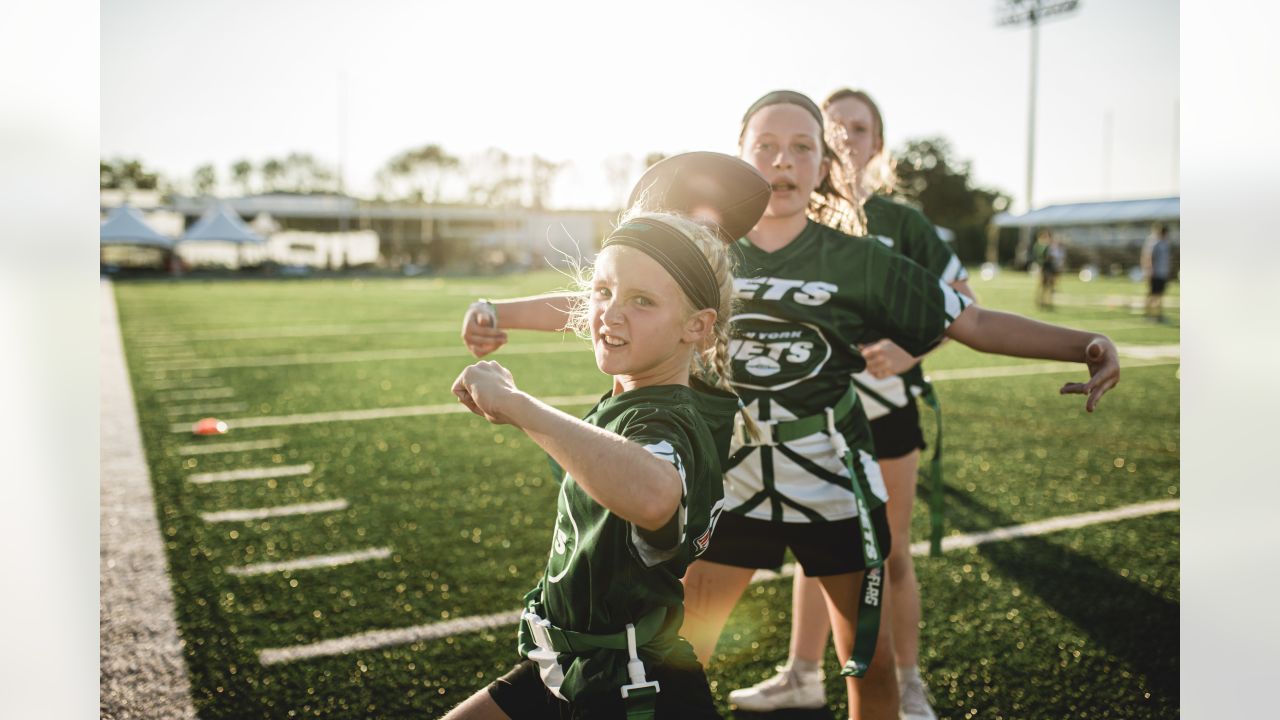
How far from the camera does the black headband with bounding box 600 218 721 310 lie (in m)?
1.76

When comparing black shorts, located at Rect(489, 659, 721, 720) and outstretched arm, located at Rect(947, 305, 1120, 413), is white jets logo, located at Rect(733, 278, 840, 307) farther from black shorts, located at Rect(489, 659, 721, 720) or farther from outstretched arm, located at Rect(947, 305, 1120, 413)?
black shorts, located at Rect(489, 659, 721, 720)

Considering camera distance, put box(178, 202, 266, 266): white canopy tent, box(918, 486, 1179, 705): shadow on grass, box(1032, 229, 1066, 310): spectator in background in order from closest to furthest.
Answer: box(918, 486, 1179, 705): shadow on grass
box(1032, 229, 1066, 310): spectator in background
box(178, 202, 266, 266): white canopy tent

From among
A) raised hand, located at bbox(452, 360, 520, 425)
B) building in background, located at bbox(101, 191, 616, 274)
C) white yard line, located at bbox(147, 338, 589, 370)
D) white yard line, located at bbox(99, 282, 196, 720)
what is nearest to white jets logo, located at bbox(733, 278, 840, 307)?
raised hand, located at bbox(452, 360, 520, 425)

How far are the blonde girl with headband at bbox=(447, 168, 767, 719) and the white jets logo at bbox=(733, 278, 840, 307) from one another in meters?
0.57

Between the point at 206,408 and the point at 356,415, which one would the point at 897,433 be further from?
the point at 206,408

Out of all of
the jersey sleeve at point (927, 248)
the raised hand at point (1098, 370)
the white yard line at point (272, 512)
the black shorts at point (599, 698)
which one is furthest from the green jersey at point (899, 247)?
the white yard line at point (272, 512)

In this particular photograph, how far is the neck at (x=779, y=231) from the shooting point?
2.52m
